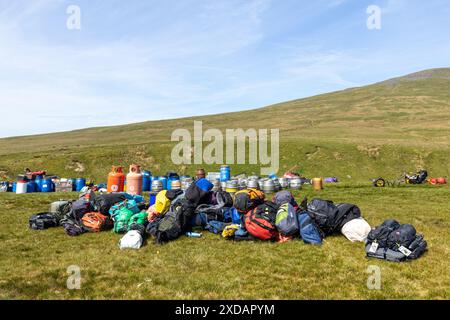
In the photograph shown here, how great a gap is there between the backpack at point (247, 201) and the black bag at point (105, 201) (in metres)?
4.95

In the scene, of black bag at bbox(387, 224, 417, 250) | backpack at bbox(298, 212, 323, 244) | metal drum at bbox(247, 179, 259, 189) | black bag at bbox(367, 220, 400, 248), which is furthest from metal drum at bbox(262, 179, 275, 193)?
black bag at bbox(387, 224, 417, 250)

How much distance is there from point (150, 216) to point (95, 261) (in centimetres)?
344

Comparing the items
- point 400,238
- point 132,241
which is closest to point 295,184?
point 400,238

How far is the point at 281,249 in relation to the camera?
972 centimetres

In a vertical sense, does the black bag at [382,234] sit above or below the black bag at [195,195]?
below

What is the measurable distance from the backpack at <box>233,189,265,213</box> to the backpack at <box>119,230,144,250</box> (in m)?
3.42

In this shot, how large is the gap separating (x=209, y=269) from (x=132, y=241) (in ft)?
10.2

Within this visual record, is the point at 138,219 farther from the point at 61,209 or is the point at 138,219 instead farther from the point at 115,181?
the point at 115,181

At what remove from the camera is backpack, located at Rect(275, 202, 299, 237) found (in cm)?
1034

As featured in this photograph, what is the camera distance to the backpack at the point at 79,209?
12906mm

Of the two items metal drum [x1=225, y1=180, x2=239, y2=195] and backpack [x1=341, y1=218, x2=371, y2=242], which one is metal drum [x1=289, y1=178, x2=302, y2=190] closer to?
metal drum [x1=225, y1=180, x2=239, y2=195]

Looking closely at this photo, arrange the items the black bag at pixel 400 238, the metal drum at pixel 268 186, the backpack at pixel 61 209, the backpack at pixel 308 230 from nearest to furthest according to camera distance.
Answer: the black bag at pixel 400 238 → the backpack at pixel 308 230 → the backpack at pixel 61 209 → the metal drum at pixel 268 186

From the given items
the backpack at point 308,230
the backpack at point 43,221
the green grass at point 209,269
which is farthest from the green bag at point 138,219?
the backpack at point 308,230

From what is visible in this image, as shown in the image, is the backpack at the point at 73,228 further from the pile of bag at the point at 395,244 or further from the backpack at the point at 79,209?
the pile of bag at the point at 395,244
